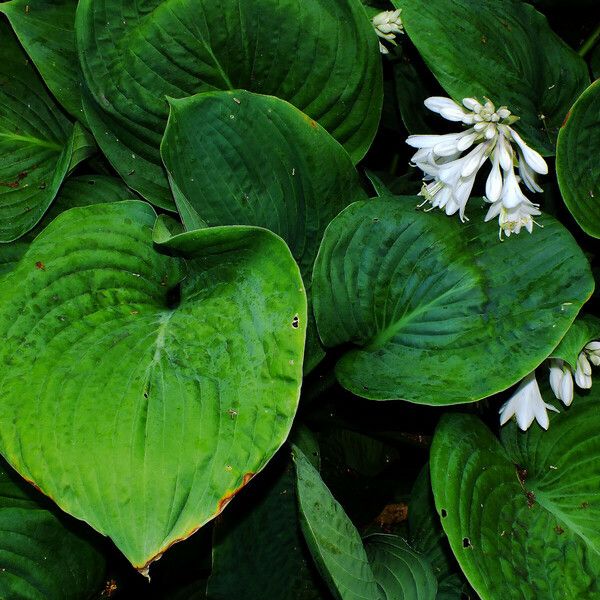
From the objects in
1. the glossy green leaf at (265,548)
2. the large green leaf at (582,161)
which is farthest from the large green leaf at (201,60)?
the glossy green leaf at (265,548)

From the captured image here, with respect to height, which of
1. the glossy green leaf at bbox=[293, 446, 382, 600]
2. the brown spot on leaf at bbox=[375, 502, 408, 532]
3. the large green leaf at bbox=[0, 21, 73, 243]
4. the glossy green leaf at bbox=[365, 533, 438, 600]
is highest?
the large green leaf at bbox=[0, 21, 73, 243]

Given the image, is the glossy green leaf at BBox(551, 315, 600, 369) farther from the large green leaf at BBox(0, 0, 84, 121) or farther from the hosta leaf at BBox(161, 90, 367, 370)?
the large green leaf at BBox(0, 0, 84, 121)

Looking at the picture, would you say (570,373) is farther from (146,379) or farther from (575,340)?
(146,379)

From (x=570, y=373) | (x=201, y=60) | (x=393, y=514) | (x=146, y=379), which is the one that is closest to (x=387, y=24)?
(x=201, y=60)

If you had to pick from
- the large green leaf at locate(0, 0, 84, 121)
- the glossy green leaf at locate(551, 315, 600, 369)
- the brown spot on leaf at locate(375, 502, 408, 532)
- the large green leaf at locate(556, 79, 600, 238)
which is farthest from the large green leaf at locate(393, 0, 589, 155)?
the brown spot on leaf at locate(375, 502, 408, 532)

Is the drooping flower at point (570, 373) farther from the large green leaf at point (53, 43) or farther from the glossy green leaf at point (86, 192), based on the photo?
the large green leaf at point (53, 43)

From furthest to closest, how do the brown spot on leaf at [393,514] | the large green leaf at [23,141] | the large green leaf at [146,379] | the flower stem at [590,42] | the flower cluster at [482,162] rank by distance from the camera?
1. the brown spot on leaf at [393,514]
2. the flower stem at [590,42]
3. the large green leaf at [23,141]
4. the flower cluster at [482,162]
5. the large green leaf at [146,379]
